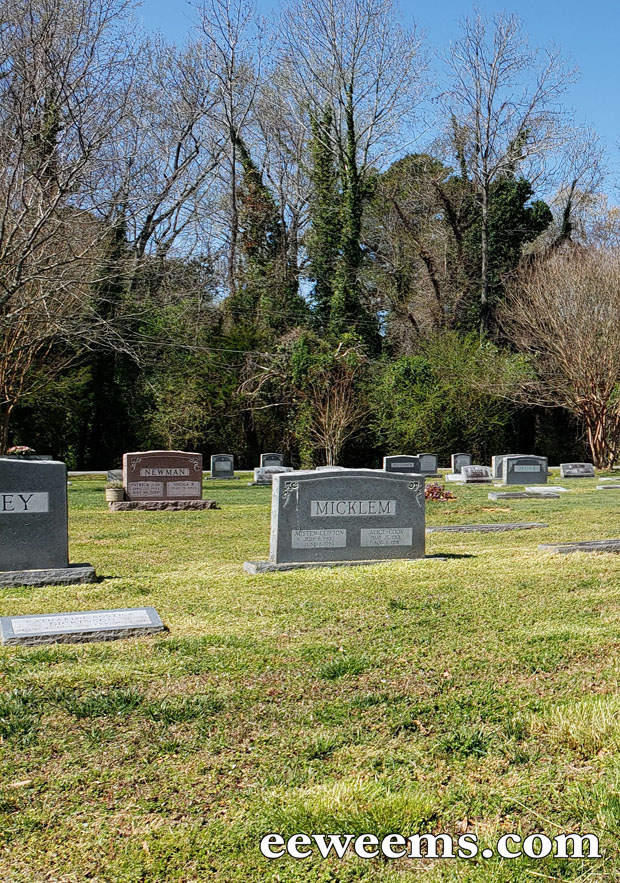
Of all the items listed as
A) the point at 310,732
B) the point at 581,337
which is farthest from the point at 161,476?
the point at 581,337

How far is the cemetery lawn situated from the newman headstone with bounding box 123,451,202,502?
29.1 feet

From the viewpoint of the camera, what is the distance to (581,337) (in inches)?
1054

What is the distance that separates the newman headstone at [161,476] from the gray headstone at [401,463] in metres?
6.29

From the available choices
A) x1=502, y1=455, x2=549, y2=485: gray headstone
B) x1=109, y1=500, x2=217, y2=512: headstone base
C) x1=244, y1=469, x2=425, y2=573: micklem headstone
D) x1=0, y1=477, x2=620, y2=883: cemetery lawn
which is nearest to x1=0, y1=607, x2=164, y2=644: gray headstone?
x1=0, y1=477, x2=620, y2=883: cemetery lawn

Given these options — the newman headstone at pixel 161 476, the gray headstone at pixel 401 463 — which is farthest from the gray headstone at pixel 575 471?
the newman headstone at pixel 161 476

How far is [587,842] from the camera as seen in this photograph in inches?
92.4

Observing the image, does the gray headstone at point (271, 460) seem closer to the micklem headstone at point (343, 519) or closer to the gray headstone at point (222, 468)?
the gray headstone at point (222, 468)

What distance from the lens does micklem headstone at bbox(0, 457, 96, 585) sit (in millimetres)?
6371

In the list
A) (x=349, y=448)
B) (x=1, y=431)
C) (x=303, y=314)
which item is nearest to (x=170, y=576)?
(x=1, y=431)

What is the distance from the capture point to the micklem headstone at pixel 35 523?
637cm

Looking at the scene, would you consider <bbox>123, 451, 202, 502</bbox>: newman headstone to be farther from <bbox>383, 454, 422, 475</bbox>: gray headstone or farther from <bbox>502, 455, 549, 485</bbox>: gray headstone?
<bbox>502, 455, 549, 485</bbox>: gray headstone

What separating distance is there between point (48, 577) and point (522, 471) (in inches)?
642

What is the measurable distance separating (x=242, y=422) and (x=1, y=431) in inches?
382

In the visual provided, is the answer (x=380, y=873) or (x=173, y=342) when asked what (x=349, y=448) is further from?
(x=380, y=873)
